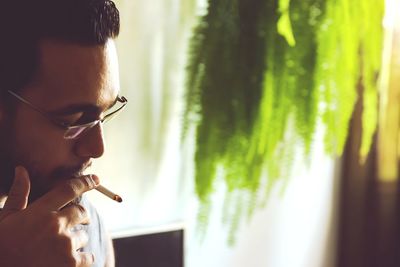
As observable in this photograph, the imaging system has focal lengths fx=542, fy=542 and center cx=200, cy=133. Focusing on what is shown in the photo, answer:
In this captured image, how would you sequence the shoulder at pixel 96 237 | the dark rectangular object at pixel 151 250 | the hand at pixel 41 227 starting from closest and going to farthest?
the hand at pixel 41 227, the shoulder at pixel 96 237, the dark rectangular object at pixel 151 250

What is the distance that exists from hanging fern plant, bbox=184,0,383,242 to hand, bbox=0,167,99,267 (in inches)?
28.0

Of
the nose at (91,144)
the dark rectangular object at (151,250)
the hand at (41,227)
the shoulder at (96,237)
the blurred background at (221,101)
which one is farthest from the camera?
the blurred background at (221,101)

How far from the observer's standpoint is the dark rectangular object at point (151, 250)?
4.50ft

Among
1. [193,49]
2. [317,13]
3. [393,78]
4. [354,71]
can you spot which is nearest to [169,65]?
[193,49]

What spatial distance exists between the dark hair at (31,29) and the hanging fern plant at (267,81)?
648mm

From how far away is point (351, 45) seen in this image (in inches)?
64.1

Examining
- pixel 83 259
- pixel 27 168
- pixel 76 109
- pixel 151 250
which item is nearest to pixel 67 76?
pixel 76 109

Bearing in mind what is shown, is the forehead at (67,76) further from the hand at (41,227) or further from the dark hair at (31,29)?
the hand at (41,227)

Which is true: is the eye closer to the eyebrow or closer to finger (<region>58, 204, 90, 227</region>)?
the eyebrow

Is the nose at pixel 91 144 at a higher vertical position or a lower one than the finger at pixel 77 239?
higher

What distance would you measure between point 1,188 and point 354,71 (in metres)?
1.11

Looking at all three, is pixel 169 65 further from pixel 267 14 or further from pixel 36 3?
pixel 36 3

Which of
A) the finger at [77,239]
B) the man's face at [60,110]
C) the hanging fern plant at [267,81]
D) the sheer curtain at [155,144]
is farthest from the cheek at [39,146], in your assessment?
the hanging fern plant at [267,81]

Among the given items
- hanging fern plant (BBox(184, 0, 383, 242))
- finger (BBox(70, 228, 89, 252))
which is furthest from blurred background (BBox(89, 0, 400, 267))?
finger (BBox(70, 228, 89, 252))
